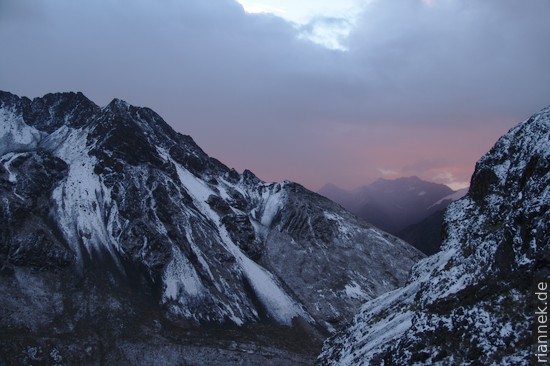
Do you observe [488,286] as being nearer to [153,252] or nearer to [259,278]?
[153,252]

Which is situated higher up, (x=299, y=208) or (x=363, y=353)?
(x=299, y=208)

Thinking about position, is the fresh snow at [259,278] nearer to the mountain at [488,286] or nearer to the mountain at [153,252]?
the mountain at [153,252]

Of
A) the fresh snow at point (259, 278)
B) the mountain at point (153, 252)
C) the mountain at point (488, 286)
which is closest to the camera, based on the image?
the mountain at point (488, 286)

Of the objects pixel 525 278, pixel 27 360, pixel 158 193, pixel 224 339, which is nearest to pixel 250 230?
pixel 158 193

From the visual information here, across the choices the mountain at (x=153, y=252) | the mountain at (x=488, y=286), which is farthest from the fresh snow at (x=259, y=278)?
the mountain at (x=488, y=286)

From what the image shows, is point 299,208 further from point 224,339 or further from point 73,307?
point 73,307
